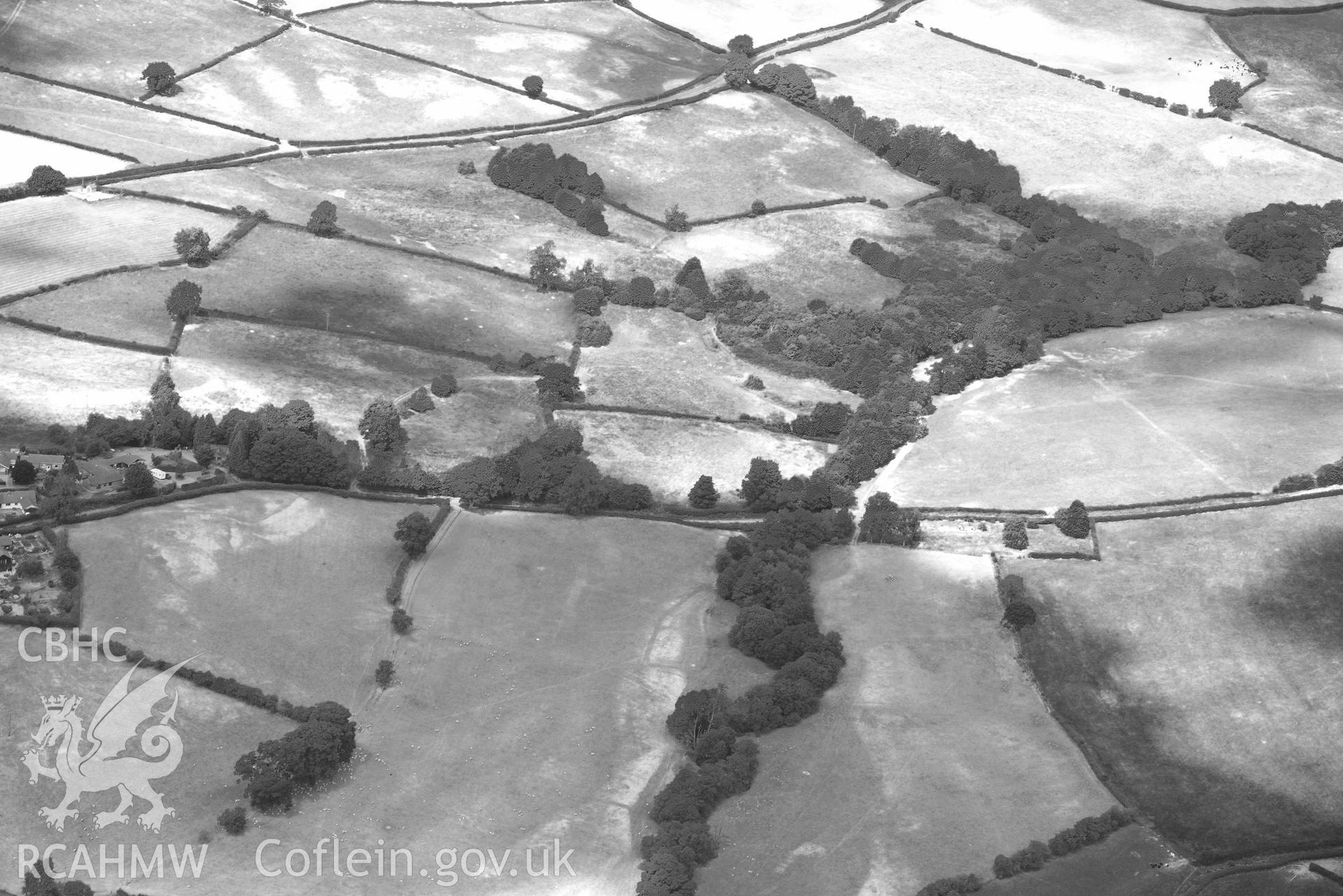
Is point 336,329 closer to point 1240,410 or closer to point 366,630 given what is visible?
point 366,630

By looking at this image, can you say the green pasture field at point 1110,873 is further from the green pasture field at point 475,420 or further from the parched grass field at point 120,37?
the parched grass field at point 120,37

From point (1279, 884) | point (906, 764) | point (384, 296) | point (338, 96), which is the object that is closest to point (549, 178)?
point (384, 296)

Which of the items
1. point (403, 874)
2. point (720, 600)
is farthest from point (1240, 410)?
point (403, 874)

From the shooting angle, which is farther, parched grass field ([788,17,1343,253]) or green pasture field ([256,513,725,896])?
parched grass field ([788,17,1343,253])

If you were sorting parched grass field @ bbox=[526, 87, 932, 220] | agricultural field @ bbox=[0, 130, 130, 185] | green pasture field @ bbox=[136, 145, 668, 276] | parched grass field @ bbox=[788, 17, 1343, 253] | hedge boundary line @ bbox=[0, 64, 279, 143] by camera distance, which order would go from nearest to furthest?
green pasture field @ bbox=[136, 145, 668, 276] → agricultural field @ bbox=[0, 130, 130, 185] → parched grass field @ bbox=[526, 87, 932, 220] → hedge boundary line @ bbox=[0, 64, 279, 143] → parched grass field @ bbox=[788, 17, 1343, 253]

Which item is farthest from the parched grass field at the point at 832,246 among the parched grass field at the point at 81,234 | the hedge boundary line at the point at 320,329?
the parched grass field at the point at 81,234

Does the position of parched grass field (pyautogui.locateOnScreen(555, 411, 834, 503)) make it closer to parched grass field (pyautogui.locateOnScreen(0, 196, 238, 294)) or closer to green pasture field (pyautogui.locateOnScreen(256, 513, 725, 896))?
green pasture field (pyautogui.locateOnScreen(256, 513, 725, 896))

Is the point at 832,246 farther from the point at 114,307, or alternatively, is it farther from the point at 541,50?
the point at 114,307

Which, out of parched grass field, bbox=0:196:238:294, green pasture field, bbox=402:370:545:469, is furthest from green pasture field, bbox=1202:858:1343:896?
parched grass field, bbox=0:196:238:294
